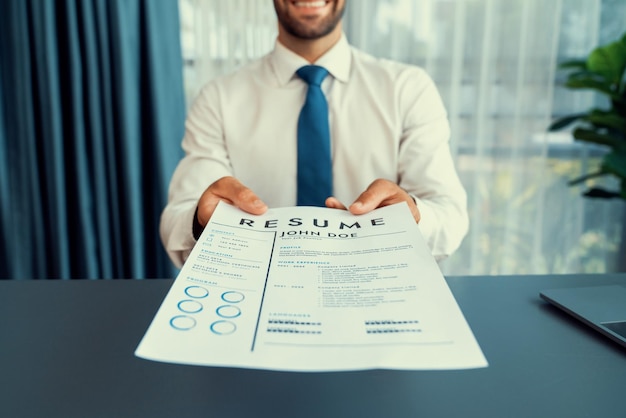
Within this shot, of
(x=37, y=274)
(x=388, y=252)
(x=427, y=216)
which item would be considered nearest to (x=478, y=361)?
(x=388, y=252)

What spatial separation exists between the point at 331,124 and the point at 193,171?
36 cm

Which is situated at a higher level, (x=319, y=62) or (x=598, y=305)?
(x=319, y=62)

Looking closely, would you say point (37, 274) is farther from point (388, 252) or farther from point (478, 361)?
point (478, 361)

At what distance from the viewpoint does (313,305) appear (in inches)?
19.0

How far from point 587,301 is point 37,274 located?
2014 mm

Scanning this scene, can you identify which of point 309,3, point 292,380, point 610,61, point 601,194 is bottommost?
point 601,194

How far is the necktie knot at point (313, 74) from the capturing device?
128cm

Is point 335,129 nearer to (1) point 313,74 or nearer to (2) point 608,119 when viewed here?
(1) point 313,74

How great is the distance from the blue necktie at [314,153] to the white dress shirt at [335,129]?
0.06 m

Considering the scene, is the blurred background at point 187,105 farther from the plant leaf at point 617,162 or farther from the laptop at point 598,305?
the laptop at point 598,305

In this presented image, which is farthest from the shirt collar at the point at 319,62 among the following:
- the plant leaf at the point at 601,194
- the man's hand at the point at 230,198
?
the plant leaf at the point at 601,194

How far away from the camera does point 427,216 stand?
3.30 ft

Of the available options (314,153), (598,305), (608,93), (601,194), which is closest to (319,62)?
(314,153)

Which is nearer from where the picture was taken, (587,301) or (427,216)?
(587,301)
